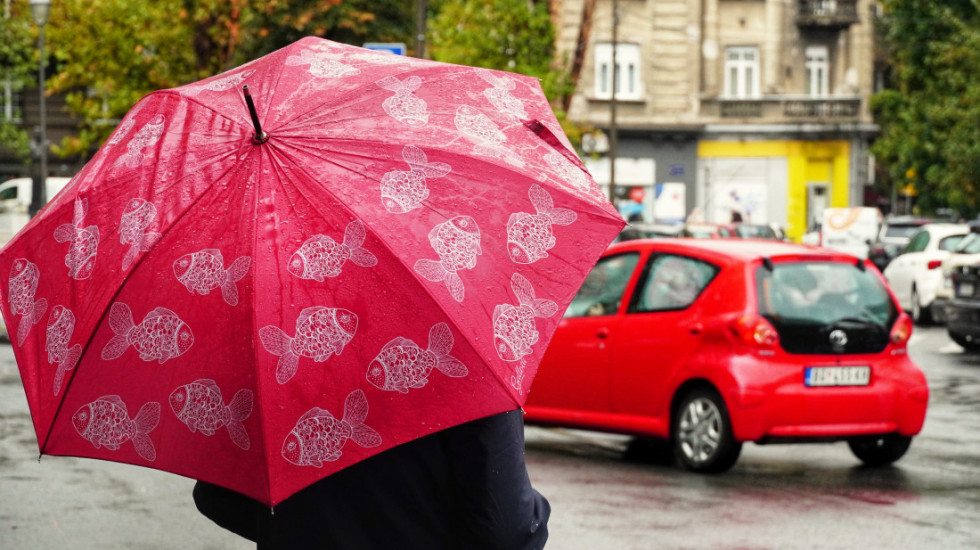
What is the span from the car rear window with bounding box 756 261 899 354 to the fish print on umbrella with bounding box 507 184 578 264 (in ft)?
20.1

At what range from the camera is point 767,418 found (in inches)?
354

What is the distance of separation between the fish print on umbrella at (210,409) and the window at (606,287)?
711 centimetres

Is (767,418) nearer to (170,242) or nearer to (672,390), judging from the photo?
(672,390)

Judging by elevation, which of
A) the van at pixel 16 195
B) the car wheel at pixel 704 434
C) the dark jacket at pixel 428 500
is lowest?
the van at pixel 16 195

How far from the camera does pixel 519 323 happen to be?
2.97m

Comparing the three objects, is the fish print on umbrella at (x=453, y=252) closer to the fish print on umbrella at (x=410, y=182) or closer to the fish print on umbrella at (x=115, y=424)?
the fish print on umbrella at (x=410, y=182)

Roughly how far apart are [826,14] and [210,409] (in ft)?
161

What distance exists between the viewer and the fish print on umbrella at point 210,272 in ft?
9.31

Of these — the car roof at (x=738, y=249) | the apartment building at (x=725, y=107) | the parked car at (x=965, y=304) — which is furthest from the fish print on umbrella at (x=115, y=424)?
the apartment building at (x=725, y=107)

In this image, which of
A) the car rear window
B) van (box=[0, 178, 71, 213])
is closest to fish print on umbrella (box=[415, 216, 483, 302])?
the car rear window

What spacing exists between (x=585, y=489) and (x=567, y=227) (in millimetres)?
5573

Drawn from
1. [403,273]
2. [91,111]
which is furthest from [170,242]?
[91,111]

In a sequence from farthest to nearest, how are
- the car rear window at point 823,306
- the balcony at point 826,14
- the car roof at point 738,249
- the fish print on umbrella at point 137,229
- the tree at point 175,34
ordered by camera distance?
1. the balcony at point 826,14
2. the tree at point 175,34
3. the car roof at point 738,249
4. the car rear window at point 823,306
5. the fish print on umbrella at point 137,229

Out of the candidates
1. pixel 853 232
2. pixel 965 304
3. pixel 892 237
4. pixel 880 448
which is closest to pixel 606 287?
pixel 880 448
